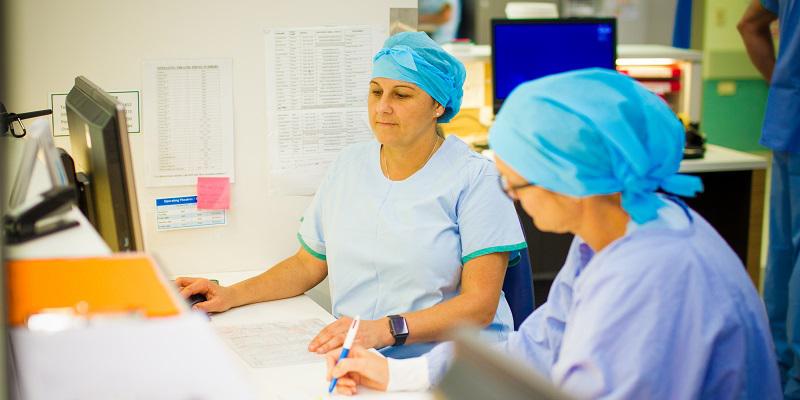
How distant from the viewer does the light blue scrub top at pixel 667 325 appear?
4.15 feet

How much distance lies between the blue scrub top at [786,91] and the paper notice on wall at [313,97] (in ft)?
4.90

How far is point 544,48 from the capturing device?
3.90 metres

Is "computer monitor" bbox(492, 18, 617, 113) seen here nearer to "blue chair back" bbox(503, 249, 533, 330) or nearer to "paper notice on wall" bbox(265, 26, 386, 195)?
"paper notice on wall" bbox(265, 26, 386, 195)

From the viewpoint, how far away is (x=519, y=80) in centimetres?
386

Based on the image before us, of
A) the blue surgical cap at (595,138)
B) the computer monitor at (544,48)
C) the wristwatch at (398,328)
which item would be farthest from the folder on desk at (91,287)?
the computer monitor at (544,48)

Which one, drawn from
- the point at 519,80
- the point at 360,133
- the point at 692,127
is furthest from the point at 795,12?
the point at 360,133

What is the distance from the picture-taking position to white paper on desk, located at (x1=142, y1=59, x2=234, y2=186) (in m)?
2.37

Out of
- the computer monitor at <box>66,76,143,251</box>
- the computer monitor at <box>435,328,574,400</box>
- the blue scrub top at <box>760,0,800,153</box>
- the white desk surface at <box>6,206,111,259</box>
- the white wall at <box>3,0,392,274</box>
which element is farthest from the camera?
the blue scrub top at <box>760,0,800,153</box>

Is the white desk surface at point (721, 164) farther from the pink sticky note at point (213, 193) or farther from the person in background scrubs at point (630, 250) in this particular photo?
the person in background scrubs at point (630, 250)

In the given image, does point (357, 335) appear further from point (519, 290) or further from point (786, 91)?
point (786, 91)

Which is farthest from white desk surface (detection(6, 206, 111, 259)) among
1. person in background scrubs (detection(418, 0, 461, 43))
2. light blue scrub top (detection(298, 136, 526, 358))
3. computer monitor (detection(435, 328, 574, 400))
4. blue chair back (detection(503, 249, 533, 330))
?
person in background scrubs (detection(418, 0, 461, 43))

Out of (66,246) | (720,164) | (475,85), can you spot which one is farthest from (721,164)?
(66,246)

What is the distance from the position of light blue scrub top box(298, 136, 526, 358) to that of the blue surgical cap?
0.67 metres

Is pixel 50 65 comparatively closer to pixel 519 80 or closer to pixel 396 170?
pixel 396 170
